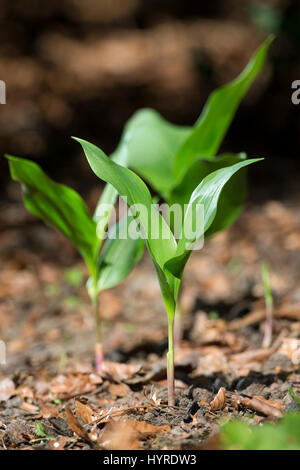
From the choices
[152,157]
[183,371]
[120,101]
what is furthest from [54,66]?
[183,371]

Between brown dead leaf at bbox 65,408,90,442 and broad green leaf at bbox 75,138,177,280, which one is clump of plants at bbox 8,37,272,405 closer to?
broad green leaf at bbox 75,138,177,280

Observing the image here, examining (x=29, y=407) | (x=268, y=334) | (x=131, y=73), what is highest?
(x=131, y=73)

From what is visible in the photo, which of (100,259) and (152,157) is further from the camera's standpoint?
(152,157)

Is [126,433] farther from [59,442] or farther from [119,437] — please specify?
[59,442]

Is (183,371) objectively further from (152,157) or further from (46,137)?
(46,137)

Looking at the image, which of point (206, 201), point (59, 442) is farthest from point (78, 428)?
point (206, 201)

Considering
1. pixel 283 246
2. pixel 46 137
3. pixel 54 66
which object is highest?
pixel 54 66
